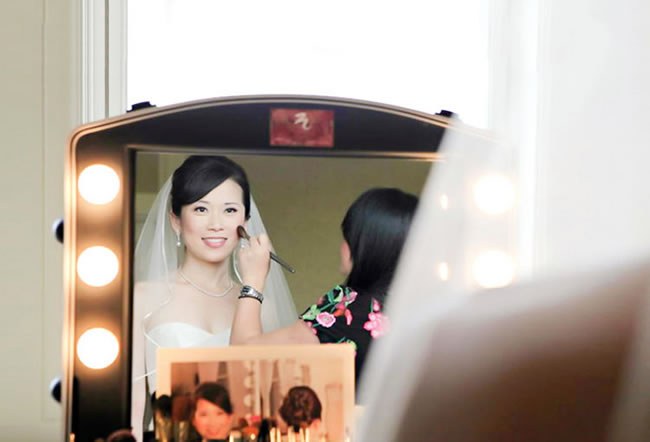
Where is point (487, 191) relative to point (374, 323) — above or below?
above

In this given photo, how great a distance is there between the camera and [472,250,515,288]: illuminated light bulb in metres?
0.18

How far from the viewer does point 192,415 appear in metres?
0.97

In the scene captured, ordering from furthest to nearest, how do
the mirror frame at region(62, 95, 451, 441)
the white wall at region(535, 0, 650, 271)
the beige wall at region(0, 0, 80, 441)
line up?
1. the beige wall at region(0, 0, 80, 441)
2. the mirror frame at region(62, 95, 451, 441)
3. the white wall at region(535, 0, 650, 271)

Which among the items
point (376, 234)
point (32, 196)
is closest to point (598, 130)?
point (376, 234)

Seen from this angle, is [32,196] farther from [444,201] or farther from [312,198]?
[444,201]

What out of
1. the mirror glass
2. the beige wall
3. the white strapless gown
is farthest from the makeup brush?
the beige wall

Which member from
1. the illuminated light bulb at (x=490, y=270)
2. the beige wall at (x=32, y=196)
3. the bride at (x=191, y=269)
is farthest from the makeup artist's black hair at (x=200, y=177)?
the illuminated light bulb at (x=490, y=270)

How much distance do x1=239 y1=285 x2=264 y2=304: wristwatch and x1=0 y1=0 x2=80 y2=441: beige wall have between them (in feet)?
1.62

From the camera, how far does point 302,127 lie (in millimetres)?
999

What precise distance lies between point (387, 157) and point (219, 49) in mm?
474

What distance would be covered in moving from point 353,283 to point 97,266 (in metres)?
0.30

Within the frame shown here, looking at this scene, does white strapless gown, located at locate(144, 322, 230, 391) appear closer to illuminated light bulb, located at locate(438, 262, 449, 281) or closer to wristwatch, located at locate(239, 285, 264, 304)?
wristwatch, located at locate(239, 285, 264, 304)

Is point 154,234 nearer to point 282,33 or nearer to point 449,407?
point 282,33

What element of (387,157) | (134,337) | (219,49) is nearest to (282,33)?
(219,49)
